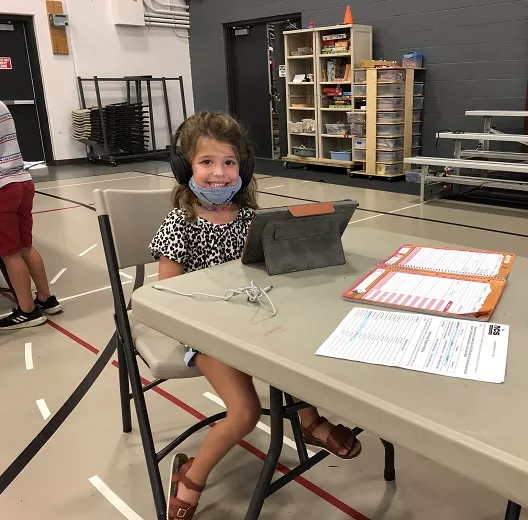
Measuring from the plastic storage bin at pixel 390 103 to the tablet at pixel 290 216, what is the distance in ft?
17.6

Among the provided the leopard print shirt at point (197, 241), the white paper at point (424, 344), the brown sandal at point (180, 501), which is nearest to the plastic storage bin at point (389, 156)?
the leopard print shirt at point (197, 241)

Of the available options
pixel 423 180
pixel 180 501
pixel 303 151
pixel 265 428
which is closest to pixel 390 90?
pixel 423 180

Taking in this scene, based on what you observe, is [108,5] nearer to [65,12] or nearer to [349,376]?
[65,12]

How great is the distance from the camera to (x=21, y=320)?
2.84 meters

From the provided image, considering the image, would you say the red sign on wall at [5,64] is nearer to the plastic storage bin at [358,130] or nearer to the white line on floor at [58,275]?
the plastic storage bin at [358,130]

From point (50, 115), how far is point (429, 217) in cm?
639

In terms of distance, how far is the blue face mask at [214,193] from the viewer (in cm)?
157

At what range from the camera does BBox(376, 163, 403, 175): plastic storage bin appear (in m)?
6.57

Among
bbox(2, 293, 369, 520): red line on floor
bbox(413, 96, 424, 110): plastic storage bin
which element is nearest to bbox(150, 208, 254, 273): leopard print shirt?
bbox(2, 293, 369, 520): red line on floor

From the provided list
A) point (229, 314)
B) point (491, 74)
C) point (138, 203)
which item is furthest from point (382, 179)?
point (229, 314)

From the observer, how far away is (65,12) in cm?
837

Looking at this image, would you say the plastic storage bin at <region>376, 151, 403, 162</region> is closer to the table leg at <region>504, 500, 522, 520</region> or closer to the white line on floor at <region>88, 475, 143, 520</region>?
the white line on floor at <region>88, 475, 143, 520</region>

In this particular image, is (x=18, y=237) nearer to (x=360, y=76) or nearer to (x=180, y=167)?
(x=180, y=167)

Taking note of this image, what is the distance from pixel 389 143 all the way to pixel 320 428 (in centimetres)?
542
